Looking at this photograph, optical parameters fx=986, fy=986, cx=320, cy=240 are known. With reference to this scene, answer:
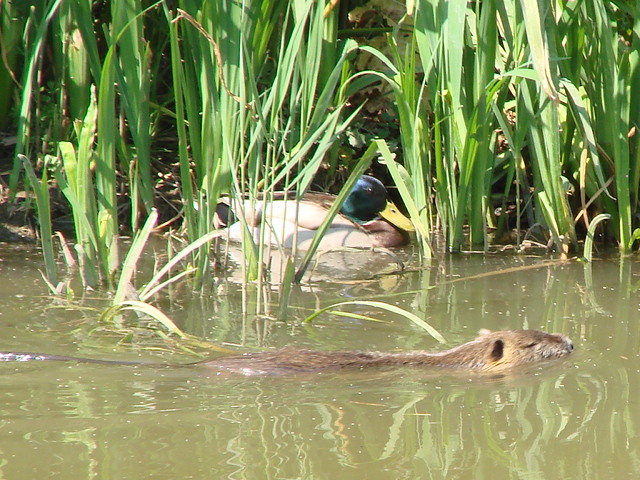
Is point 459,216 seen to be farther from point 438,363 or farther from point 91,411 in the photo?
point 91,411

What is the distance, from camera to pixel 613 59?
5855mm

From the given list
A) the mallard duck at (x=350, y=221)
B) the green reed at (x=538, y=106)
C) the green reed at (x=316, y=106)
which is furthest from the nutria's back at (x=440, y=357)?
the mallard duck at (x=350, y=221)

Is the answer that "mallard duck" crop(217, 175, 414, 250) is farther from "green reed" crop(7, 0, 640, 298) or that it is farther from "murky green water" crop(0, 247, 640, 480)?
"murky green water" crop(0, 247, 640, 480)

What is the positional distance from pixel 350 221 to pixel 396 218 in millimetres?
380

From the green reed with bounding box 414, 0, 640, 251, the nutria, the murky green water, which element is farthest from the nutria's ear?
the green reed with bounding box 414, 0, 640, 251

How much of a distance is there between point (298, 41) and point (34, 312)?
181 centimetres

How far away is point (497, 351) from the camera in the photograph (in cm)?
425

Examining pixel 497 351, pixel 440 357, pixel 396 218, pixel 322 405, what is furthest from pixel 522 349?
pixel 396 218

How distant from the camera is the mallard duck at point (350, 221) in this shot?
23.2 ft

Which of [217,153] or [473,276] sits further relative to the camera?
[473,276]

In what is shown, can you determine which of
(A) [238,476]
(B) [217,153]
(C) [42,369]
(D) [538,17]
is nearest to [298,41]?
(B) [217,153]

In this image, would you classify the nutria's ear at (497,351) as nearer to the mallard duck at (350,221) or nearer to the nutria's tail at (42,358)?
the nutria's tail at (42,358)

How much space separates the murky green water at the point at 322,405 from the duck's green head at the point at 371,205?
2.33 metres

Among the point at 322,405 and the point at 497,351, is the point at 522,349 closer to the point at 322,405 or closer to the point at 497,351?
the point at 497,351
